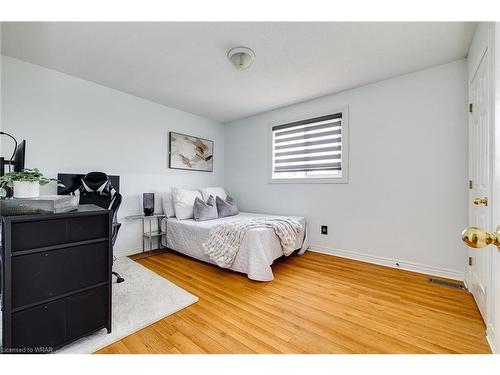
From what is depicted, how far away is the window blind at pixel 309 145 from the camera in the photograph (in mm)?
3211

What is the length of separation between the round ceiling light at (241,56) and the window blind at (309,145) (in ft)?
5.06

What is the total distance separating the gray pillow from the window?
118 cm

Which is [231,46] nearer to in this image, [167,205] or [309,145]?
[309,145]

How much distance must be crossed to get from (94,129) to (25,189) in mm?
1887

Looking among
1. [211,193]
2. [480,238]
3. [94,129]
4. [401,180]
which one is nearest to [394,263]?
[401,180]

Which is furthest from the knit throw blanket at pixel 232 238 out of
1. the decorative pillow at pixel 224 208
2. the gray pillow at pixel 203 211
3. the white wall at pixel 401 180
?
the white wall at pixel 401 180

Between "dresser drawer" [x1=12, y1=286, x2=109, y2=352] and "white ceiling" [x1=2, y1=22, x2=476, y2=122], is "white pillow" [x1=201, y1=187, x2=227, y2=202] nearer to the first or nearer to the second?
"white ceiling" [x1=2, y1=22, x2=476, y2=122]

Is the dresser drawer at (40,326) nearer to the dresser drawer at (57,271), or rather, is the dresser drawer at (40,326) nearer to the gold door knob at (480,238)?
the dresser drawer at (57,271)

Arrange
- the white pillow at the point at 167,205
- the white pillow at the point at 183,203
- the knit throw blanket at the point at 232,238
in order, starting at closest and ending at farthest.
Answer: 1. the knit throw blanket at the point at 232,238
2. the white pillow at the point at 183,203
3. the white pillow at the point at 167,205

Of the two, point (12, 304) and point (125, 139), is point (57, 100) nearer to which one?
point (125, 139)

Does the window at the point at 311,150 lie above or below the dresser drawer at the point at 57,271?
above

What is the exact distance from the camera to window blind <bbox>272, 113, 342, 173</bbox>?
10.5ft

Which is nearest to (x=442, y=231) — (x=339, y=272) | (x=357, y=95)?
(x=339, y=272)
